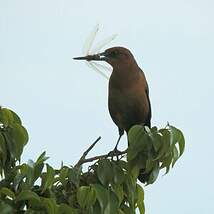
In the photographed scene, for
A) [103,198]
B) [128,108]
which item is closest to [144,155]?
[103,198]

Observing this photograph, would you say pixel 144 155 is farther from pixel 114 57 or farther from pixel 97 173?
pixel 114 57

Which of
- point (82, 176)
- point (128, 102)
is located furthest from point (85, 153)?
point (128, 102)

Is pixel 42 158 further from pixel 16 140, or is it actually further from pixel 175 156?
pixel 175 156

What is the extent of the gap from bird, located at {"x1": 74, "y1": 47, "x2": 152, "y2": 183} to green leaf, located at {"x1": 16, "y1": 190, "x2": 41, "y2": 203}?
251cm

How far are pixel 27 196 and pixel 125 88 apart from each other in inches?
104

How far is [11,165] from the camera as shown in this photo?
3.19m

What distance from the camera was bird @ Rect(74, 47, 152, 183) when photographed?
548 centimetres

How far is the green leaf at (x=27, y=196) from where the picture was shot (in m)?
2.94

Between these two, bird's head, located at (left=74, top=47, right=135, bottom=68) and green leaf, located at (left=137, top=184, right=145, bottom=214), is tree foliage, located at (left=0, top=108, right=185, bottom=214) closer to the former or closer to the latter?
green leaf, located at (left=137, top=184, right=145, bottom=214)

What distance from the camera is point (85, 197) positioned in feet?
10.2

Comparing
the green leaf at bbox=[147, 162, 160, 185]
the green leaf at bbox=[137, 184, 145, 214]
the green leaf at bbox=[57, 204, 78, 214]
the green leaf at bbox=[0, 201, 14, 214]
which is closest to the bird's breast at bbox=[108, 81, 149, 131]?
the green leaf at bbox=[137, 184, 145, 214]

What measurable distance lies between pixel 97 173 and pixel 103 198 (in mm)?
282

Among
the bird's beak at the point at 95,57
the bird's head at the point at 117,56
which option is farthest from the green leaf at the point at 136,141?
the bird's head at the point at 117,56

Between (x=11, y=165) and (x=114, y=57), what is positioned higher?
(x=114, y=57)
